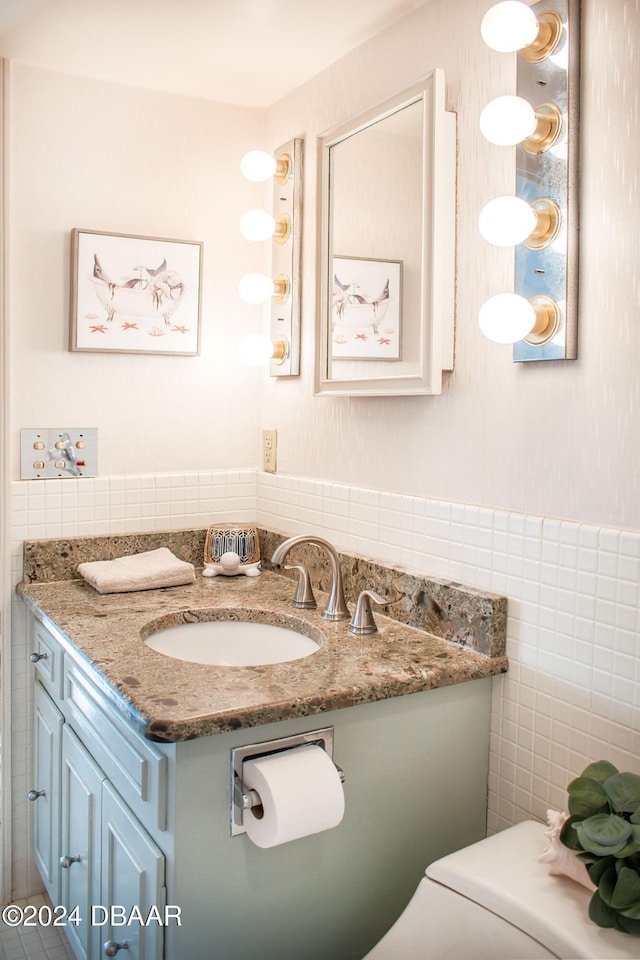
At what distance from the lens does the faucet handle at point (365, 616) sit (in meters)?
1.72

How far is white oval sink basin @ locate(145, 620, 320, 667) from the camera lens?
185cm

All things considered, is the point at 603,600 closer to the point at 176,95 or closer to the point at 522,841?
the point at 522,841

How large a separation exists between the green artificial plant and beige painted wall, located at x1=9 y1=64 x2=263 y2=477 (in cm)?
157

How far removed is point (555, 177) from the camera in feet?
4.66

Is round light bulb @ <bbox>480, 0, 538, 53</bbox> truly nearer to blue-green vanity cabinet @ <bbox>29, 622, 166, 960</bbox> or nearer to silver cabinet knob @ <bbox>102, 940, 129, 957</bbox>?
blue-green vanity cabinet @ <bbox>29, 622, 166, 960</bbox>

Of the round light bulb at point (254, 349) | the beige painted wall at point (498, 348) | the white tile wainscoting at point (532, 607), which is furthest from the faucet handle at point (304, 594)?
the round light bulb at point (254, 349)

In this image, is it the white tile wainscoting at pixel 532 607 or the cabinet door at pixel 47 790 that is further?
the cabinet door at pixel 47 790

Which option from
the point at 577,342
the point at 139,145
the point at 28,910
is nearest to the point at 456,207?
the point at 577,342

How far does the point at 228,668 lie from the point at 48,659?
714 millimetres

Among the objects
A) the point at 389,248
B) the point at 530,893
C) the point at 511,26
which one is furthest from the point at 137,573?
the point at 511,26

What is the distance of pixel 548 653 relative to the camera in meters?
1.48

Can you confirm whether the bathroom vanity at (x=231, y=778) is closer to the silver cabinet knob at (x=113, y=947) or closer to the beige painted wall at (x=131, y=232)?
the silver cabinet knob at (x=113, y=947)

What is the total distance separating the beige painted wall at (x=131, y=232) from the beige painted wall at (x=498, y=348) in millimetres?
301

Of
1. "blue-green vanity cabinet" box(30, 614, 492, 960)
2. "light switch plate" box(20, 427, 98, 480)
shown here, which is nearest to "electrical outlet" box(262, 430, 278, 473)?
"light switch plate" box(20, 427, 98, 480)
